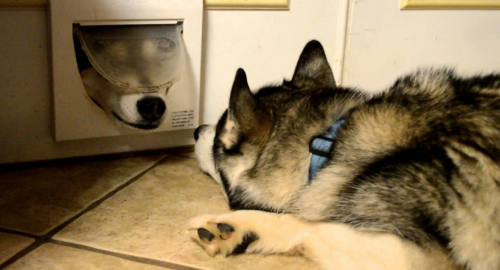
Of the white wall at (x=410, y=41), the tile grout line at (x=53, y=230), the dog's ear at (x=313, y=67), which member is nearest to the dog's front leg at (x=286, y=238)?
the tile grout line at (x=53, y=230)

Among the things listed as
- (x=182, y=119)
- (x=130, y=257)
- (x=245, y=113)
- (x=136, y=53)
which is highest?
(x=136, y=53)

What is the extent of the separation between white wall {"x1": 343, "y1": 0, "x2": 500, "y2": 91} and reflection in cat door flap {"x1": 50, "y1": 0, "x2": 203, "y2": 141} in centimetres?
74

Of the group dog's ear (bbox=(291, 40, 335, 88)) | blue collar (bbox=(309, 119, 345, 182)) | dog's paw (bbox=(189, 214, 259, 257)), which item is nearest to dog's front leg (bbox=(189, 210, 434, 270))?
dog's paw (bbox=(189, 214, 259, 257))

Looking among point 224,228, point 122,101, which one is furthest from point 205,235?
point 122,101

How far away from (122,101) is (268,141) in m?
0.71

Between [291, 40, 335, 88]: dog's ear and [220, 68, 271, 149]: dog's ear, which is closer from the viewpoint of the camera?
[220, 68, 271, 149]: dog's ear

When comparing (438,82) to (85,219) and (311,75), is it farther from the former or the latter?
(85,219)

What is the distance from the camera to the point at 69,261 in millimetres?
1169

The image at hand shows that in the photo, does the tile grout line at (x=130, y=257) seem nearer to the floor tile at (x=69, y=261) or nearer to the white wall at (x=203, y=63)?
the floor tile at (x=69, y=261)

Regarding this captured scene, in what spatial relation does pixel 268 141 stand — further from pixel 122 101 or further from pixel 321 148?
pixel 122 101

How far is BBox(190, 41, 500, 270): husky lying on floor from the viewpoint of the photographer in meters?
1.03

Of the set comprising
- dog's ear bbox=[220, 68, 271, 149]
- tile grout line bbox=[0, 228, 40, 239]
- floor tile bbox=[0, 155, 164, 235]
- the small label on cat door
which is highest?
dog's ear bbox=[220, 68, 271, 149]

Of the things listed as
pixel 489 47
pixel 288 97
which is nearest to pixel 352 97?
pixel 288 97

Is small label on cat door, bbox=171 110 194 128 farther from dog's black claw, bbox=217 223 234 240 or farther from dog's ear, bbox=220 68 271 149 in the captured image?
dog's black claw, bbox=217 223 234 240
